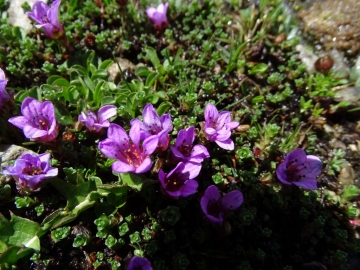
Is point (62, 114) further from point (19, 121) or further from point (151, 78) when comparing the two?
point (151, 78)

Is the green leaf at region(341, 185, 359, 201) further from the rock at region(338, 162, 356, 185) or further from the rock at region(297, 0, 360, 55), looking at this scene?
the rock at region(297, 0, 360, 55)

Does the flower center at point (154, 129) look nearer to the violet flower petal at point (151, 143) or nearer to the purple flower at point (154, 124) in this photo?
the purple flower at point (154, 124)

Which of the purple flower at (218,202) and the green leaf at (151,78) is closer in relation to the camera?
the purple flower at (218,202)

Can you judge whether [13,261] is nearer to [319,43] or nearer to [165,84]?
[165,84]

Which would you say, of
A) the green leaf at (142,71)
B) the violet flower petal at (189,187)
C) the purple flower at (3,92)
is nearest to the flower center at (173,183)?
the violet flower petal at (189,187)

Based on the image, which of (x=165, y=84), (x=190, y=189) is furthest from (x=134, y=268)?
(x=165, y=84)

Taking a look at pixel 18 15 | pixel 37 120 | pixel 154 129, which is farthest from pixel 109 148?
pixel 18 15

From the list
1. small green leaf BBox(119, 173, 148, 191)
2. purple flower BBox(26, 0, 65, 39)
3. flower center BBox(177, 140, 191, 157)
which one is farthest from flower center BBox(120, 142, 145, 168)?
purple flower BBox(26, 0, 65, 39)

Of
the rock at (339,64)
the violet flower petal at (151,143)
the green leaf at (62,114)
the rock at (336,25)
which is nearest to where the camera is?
the violet flower petal at (151,143)
